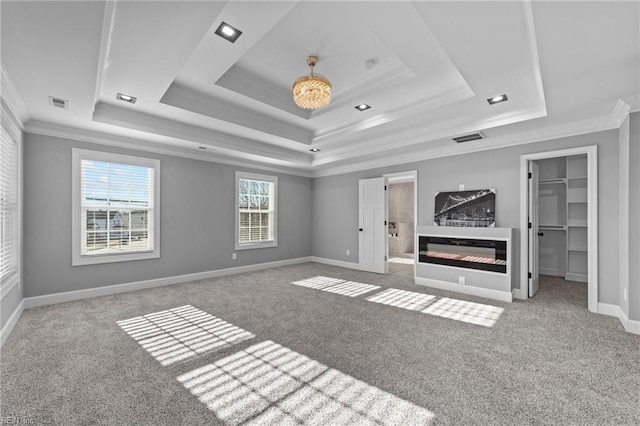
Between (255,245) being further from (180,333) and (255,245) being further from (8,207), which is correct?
(8,207)

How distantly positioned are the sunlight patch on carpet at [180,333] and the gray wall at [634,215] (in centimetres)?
409

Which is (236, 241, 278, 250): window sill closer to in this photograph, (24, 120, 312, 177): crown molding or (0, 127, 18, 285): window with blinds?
(24, 120, 312, 177): crown molding

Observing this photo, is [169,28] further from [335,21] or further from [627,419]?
[627,419]

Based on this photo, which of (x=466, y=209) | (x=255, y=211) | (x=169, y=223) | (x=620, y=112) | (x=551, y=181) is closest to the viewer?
(x=620, y=112)

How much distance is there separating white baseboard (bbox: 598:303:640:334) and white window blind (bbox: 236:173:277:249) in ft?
18.5

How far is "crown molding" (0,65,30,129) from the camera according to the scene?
8.55 ft

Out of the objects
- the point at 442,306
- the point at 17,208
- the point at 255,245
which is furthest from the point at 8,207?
the point at 442,306

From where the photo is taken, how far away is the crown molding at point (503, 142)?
3688 millimetres

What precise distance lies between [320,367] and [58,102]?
12.8ft

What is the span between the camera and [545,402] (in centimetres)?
190

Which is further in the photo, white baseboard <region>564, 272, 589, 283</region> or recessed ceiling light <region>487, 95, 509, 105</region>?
white baseboard <region>564, 272, 589, 283</region>

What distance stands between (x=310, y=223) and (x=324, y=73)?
4667 mm

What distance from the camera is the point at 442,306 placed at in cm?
390

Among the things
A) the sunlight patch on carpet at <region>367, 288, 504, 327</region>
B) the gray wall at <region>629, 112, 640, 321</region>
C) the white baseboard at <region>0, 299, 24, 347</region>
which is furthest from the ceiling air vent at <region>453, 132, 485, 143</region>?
the white baseboard at <region>0, 299, 24, 347</region>
